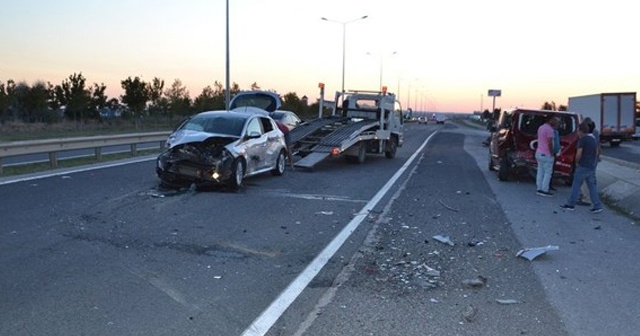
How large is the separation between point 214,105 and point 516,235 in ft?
155

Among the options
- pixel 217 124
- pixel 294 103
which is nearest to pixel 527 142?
pixel 217 124

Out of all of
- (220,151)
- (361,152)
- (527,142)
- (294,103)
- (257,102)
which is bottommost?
(361,152)

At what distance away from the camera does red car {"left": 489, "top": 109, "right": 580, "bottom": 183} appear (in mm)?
14812

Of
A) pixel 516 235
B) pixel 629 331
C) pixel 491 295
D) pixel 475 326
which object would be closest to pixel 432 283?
pixel 491 295

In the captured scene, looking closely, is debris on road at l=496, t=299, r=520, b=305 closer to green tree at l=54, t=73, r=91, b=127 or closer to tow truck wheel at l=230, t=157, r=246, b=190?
tow truck wheel at l=230, t=157, r=246, b=190

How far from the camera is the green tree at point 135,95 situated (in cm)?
5284

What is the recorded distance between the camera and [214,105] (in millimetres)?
53906

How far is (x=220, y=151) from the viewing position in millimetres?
12133

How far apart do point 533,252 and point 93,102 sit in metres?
54.2

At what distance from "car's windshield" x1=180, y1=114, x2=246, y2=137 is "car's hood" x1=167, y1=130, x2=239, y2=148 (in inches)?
11.6

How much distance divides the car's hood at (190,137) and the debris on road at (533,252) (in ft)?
23.1

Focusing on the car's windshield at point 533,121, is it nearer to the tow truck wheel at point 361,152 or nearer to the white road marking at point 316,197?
the tow truck wheel at point 361,152

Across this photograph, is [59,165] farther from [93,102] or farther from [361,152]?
[93,102]

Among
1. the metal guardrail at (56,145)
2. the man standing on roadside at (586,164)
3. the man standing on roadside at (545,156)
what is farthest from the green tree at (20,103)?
the man standing on roadside at (586,164)
